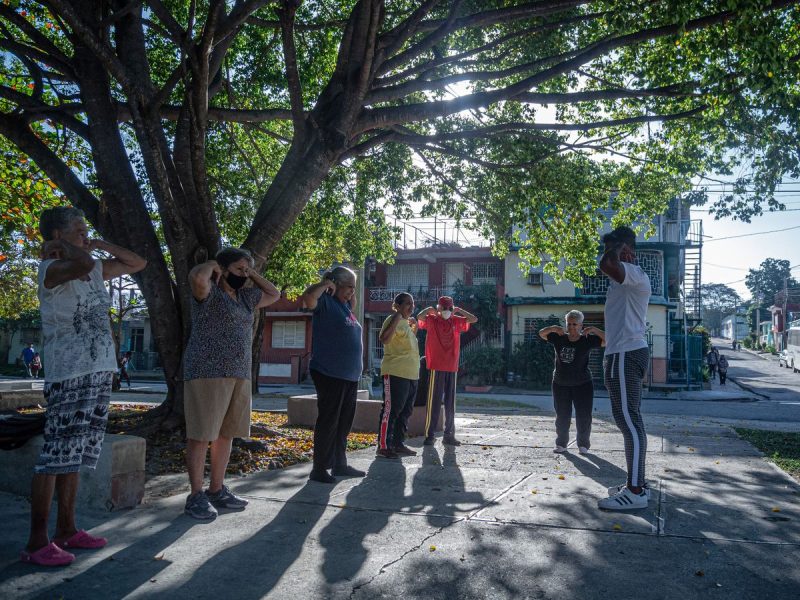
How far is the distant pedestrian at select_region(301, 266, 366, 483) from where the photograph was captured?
5.64 m

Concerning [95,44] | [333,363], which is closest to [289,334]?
[95,44]

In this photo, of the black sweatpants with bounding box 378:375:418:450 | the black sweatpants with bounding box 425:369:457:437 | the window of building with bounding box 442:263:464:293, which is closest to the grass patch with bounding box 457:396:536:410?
the black sweatpants with bounding box 425:369:457:437

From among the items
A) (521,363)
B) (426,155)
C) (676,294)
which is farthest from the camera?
(676,294)

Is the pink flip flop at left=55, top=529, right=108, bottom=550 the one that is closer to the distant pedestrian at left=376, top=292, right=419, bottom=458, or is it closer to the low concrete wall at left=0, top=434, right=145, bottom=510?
the low concrete wall at left=0, top=434, right=145, bottom=510

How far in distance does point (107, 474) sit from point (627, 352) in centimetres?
384

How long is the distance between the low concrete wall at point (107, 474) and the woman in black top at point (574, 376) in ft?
15.8

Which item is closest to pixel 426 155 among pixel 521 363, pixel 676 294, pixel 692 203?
pixel 692 203

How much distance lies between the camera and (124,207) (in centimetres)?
750

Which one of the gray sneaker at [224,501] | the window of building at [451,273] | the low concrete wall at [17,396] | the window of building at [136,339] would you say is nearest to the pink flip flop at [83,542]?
the gray sneaker at [224,501]

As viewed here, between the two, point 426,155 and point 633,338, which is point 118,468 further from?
point 426,155

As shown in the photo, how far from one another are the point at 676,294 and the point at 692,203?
25.0 metres

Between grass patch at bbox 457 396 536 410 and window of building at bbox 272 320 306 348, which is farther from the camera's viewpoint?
window of building at bbox 272 320 306 348

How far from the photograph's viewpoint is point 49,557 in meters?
3.38

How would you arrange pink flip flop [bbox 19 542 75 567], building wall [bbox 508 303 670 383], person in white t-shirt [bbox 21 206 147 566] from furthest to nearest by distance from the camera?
building wall [bbox 508 303 670 383] → person in white t-shirt [bbox 21 206 147 566] → pink flip flop [bbox 19 542 75 567]
